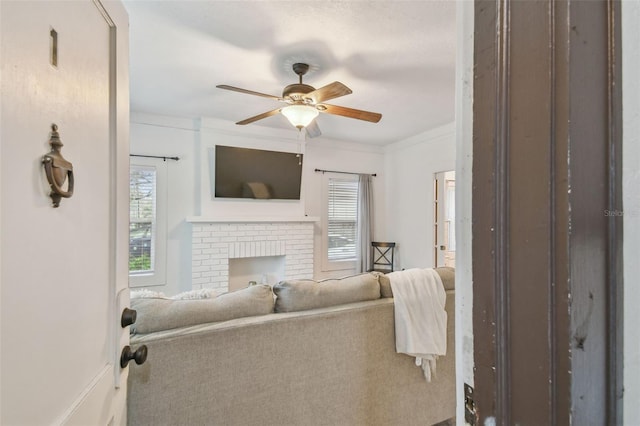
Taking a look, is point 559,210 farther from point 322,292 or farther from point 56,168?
point 322,292

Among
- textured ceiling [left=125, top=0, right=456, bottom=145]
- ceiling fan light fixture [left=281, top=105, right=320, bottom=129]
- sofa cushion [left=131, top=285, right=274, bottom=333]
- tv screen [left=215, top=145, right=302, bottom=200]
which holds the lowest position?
sofa cushion [left=131, top=285, right=274, bottom=333]

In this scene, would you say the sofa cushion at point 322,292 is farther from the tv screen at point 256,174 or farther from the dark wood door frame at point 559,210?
the tv screen at point 256,174

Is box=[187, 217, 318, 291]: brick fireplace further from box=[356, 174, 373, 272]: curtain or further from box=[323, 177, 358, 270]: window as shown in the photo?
box=[356, 174, 373, 272]: curtain

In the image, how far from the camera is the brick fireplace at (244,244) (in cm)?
379

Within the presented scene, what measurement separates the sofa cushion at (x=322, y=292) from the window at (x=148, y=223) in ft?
8.87

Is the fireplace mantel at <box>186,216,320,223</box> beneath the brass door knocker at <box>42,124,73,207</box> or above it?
beneath

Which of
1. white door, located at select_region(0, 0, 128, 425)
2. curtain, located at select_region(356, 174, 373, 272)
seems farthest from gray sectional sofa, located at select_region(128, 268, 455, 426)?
curtain, located at select_region(356, 174, 373, 272)

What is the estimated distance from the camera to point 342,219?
495cm

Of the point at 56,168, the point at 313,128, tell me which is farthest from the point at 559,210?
the point at 313,128

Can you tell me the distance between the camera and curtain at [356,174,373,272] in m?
4.86

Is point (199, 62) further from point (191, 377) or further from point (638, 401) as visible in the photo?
point (638, 401)

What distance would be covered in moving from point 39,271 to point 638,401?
0.96 meters

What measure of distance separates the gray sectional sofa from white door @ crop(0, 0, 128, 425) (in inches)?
15.6

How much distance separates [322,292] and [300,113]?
1.39 m
